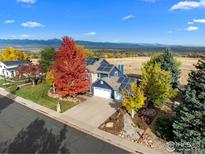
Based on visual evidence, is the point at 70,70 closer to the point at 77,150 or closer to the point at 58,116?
the point at 58,116

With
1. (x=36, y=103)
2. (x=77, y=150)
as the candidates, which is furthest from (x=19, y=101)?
(x=77, y=150)

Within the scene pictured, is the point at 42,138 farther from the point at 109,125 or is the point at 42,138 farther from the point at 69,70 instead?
the point at 69,70

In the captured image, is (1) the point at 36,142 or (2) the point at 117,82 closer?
(1) the point at 36,142

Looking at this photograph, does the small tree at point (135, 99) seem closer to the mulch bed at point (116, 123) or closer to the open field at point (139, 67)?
the mulch bed at point (116, 123)

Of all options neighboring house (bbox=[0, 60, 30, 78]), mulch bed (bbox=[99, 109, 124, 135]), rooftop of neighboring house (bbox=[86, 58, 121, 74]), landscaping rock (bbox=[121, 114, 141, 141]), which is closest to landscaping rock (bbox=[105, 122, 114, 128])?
mulch bed (bbox=[99, 109, 124, 135])

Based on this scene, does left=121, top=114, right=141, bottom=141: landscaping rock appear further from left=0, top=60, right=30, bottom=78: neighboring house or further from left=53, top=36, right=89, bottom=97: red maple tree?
left=0, top=60, right=30, bottom=78: neighboring house

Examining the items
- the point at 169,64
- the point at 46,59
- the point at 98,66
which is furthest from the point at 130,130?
the point at 46,59
